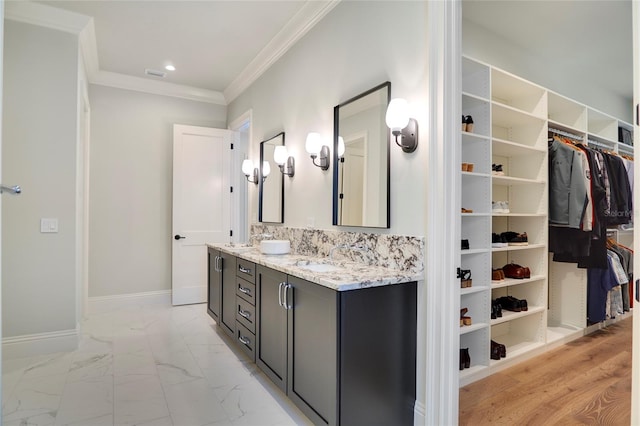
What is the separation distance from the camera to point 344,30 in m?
2.68

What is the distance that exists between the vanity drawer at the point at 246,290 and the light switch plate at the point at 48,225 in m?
1.71

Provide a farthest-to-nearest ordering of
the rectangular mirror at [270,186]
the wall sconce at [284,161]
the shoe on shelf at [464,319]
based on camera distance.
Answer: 1. the rectangular mirror at [270,186]
2. the wall sconce at [284,161]
3. the shoe on shelf at [464,319]

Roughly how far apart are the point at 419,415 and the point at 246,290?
57.4 inches

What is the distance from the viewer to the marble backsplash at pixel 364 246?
206 cm

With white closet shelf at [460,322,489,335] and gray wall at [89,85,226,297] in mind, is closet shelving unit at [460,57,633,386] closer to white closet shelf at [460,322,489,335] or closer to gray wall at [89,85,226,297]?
white closet shelf at [460,322,489,335]

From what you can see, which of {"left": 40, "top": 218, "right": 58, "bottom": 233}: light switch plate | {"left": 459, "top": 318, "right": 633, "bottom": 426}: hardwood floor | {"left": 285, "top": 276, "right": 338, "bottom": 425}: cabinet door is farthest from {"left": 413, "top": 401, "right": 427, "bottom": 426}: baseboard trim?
{"left": 40, "top": 218, "right": 58, "bottom": 233}: light switch plate

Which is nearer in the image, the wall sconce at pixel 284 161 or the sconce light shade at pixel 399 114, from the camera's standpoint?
the sconce light shade at pixel 399 114

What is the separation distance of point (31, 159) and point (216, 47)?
1963mm

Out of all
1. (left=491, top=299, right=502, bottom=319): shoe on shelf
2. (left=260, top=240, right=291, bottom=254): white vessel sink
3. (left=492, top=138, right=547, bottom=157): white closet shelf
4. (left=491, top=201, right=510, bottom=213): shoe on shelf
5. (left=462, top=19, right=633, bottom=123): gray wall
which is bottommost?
(left=491, top=299, right=502, bottom=319): shoe on shelf

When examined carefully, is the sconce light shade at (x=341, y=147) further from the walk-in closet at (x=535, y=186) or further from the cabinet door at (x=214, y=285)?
the cabinet door at (x=214, y=285)

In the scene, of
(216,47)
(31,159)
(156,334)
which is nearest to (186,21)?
(216,47)

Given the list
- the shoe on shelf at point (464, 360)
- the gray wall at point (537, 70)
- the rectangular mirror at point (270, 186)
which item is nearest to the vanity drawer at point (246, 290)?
the rectangular mirror at point (270, 186)

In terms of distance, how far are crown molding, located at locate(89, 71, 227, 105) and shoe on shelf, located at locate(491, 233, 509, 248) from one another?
395cm

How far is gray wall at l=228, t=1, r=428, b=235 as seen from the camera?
2.08 meters
